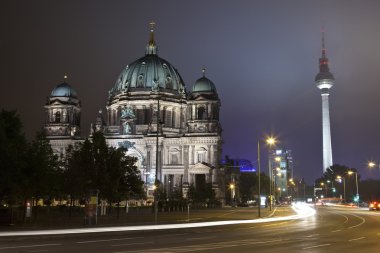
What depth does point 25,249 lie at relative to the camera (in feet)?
73.0

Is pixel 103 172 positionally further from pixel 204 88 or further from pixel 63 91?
pixel 63 91

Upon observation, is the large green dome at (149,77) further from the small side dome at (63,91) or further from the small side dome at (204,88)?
the small side dome at (63,91)

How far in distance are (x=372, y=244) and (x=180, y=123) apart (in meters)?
119

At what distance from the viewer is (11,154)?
41031mm

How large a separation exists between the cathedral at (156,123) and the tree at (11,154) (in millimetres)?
71419

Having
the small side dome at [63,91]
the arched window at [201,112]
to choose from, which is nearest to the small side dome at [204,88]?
the arched window at [201,112]

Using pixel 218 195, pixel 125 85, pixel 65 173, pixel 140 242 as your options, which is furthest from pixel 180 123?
pixel 140 242

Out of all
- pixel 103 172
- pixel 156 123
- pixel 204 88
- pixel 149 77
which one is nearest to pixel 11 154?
pixel 103 172

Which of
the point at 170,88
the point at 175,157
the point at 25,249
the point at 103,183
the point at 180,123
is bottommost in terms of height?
the point at 25,249

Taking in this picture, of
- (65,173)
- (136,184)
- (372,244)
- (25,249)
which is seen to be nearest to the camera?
(25,249)

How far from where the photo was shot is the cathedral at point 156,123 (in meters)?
126

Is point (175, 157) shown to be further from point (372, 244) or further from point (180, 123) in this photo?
point (372, 244)

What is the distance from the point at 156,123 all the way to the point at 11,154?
89.6m

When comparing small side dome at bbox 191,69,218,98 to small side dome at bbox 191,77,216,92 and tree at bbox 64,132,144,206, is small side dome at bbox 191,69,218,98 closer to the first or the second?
Result: small side dome at bbox 191,77,216,92
